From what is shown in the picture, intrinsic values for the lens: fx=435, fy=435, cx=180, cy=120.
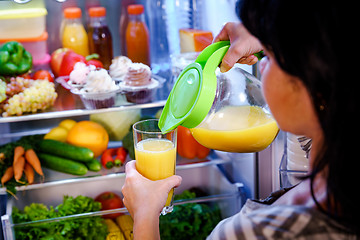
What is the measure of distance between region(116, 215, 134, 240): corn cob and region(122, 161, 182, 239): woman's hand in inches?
28.5

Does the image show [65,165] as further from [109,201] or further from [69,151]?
[109,201]

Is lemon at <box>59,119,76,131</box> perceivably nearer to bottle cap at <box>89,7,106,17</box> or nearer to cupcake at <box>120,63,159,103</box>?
cupcake at <box>120,63,159,103</box>

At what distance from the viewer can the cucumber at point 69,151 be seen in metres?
1.67

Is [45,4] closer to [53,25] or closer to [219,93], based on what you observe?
[53,25]

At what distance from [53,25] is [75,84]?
436 mm

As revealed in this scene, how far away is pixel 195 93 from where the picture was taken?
0.86m

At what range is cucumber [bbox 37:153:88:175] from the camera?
1651 mm

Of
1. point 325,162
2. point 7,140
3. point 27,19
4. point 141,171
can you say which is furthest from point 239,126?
point 7,140

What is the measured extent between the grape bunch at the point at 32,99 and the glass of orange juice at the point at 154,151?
0.67m

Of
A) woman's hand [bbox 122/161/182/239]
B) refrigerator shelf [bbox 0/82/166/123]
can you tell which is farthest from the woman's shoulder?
refrigerator shelf [bbox 0/82/166/123]

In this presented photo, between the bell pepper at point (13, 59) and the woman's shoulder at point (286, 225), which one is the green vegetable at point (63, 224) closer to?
the bell pepper at point (13, 59)

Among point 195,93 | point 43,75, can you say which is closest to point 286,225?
point 195,93

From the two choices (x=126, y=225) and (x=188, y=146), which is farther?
(x=188, y=146)

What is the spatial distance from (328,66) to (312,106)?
0.25 ft
